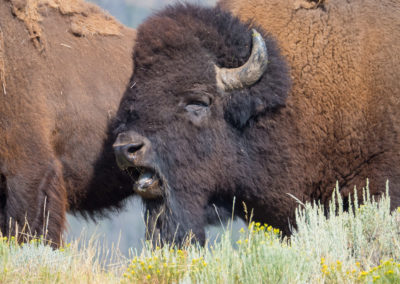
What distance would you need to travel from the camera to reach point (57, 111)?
5.99m

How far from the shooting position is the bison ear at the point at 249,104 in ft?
16.8

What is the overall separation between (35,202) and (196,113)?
5.45 feet

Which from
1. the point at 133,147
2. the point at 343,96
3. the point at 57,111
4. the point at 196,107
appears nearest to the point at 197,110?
the point at 196,107

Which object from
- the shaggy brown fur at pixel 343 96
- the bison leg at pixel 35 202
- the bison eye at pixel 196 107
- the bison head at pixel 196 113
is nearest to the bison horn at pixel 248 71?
the bison head at pixel 196 113

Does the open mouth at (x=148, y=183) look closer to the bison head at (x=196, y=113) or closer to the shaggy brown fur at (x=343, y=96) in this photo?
the bison head at (x=196, y=113)

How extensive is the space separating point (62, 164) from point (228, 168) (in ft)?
5.53

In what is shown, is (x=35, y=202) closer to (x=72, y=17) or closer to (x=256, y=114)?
(x=72, y=17)

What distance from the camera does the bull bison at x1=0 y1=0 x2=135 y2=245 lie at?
5609 mm

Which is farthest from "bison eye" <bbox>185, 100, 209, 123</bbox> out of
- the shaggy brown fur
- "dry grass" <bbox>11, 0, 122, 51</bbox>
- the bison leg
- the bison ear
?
"dry grass" <bbox>11, 0, 122, 51</bbox>

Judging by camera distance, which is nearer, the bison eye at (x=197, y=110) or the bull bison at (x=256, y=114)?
the bull bison at (x=256, y=114)

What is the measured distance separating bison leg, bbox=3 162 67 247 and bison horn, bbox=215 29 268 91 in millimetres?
1733

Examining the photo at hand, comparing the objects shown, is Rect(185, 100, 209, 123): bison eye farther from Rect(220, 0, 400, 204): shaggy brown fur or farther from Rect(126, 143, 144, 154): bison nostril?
Rect(220, 0, 400, 204): shaggy brown fur

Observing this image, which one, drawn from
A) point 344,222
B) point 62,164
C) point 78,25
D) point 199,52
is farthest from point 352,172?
point 78,25

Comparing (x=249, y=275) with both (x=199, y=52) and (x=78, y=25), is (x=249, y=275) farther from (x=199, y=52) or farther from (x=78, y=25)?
(x=78, y=25)
